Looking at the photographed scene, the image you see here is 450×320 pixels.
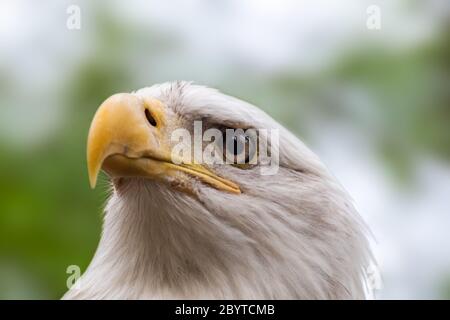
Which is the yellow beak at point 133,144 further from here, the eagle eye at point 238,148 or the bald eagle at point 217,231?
the eagle eye at point 238,148

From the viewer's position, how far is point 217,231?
3.62 metres

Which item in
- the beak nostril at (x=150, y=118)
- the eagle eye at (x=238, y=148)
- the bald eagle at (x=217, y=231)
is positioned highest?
the beak nostril at (x=150, y=118)

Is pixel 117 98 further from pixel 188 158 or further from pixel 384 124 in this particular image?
pixel 384 124

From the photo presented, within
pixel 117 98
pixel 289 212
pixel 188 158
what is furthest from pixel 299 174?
pixel 117 98

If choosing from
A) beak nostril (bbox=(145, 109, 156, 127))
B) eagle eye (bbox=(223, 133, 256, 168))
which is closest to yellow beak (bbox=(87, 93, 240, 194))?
beak nostril (bbox=(145, 109, 156, 127))

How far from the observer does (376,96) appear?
15.3 ft

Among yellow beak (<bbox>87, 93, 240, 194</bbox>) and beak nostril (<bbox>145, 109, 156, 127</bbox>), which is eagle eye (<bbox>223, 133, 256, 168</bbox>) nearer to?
yellow beak (<bbox>87, 93, 240, 194</bbox>)

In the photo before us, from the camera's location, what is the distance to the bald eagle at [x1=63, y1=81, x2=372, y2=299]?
3584 mm

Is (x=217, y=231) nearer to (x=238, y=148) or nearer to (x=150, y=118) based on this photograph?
(x=238, y=148)

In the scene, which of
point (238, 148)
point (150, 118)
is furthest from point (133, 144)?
point (238, 148)

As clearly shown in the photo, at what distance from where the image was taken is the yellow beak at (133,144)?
333 centimetres

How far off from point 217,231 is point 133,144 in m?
0.43

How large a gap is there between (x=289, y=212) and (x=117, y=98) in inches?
26.7

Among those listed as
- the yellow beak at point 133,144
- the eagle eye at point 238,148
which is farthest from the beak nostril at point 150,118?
the eagle eye at point 238,148
